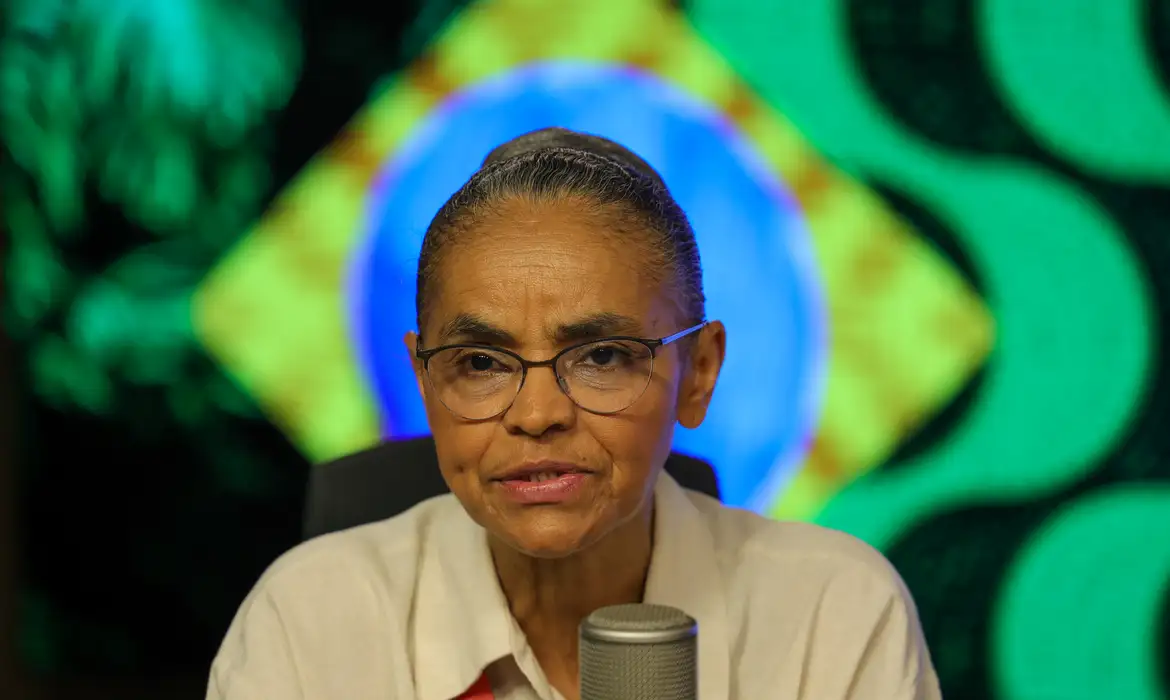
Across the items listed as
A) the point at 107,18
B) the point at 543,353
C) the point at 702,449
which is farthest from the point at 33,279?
the point at 543,353

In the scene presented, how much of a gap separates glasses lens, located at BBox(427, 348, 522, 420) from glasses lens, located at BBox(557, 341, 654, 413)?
5 centimetres

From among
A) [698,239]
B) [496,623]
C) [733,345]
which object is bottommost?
[496,623]

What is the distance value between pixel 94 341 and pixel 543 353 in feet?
7.70

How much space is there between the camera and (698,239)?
9.88 ft

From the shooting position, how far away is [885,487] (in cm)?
301

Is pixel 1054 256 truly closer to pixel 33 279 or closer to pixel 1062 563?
pixel 1062 563

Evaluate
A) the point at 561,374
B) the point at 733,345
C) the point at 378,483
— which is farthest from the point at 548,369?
the point at 733,345

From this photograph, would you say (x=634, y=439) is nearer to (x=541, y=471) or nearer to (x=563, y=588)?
(x=541, y=471)

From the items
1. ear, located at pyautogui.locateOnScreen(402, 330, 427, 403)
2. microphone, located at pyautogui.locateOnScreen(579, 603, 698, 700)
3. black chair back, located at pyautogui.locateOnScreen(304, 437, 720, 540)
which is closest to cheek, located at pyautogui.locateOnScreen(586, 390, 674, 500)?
ear, located at pyautogui.locateOnScreen(402, 330, 427, 403)

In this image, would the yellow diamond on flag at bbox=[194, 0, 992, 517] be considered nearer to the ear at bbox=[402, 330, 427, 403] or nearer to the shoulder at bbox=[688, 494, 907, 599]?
the shoulder at bbox=[688, 494, 907, 599]

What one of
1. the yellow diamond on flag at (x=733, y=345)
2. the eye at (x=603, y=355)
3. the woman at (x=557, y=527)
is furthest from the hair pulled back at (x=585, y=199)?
the yellow diamond on flag at (x=733, y=345)

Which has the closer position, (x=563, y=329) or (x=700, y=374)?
(x=563, y=329)

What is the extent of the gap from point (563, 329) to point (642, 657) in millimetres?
457

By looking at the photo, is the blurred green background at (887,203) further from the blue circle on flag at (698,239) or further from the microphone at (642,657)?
the microphone at (642,657)
